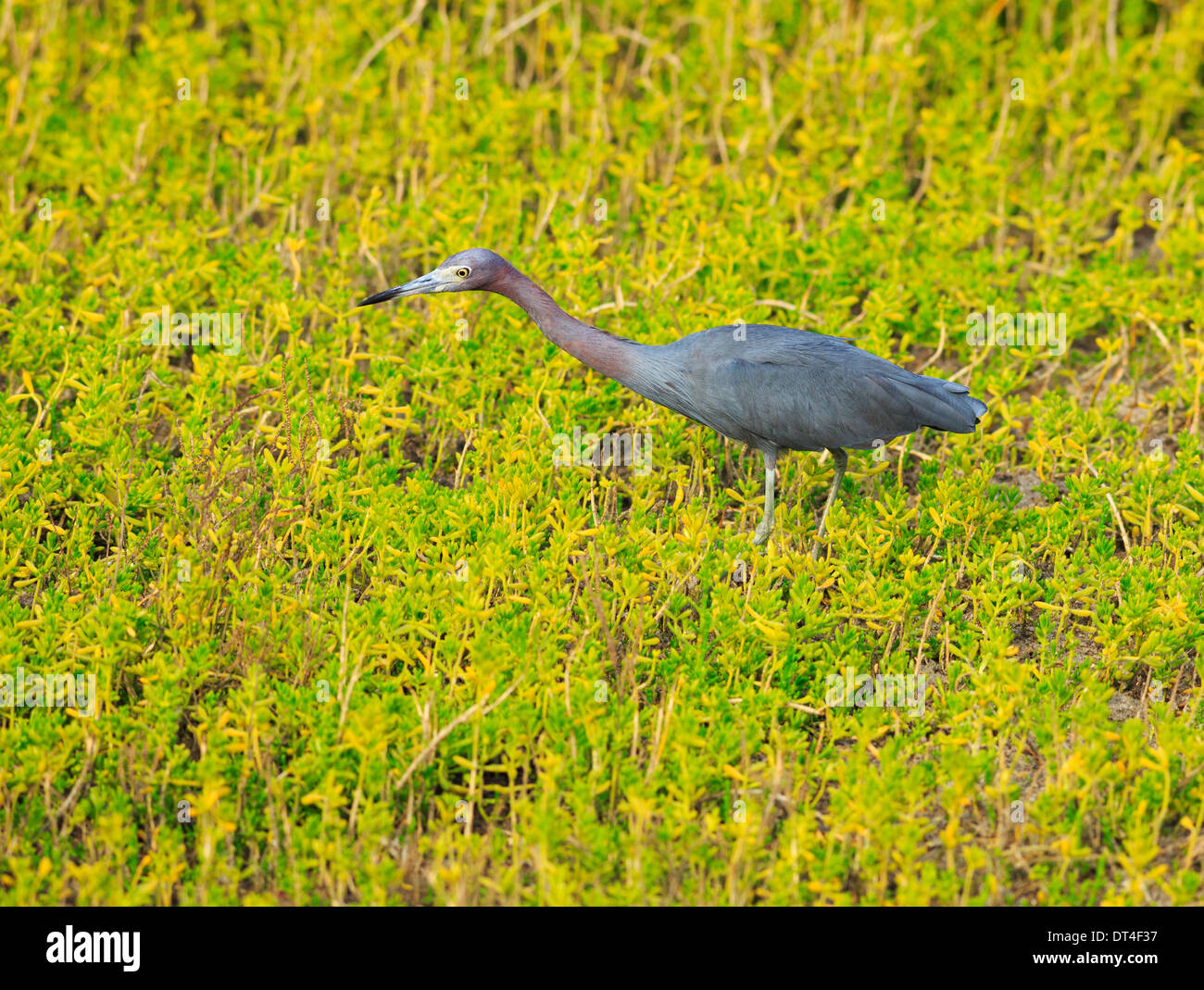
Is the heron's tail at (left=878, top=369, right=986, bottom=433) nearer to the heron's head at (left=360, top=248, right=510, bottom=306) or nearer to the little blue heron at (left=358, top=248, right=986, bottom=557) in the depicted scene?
the little blue heron at (left=358, top=248, right=986, bottom=557)

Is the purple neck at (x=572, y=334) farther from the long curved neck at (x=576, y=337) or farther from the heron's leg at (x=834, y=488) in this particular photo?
the heron's leg at (x=834, y=488)

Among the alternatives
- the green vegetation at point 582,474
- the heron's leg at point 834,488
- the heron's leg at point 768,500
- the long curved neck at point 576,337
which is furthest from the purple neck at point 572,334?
the heron's leg at point 834,488

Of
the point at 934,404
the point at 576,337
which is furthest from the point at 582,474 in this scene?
the point at 934,404

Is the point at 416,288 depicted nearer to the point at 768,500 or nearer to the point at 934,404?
the point at 768,500

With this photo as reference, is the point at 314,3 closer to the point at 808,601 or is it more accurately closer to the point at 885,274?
the point at 885,274

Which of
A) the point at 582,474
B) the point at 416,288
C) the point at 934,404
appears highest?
the point at 416,288

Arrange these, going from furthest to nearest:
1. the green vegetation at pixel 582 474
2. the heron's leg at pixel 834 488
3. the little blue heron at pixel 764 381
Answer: the heron's leg at pixel 834 488 < the little blue heron at pixel 764 381 < the green vegetation at pixel 582 474

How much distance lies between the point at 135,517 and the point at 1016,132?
20.5 feet

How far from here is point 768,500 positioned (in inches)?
247

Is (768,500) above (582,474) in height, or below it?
below

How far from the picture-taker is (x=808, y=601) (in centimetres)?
564

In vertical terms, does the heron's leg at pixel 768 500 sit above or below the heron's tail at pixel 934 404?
below

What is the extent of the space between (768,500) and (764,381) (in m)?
0.52

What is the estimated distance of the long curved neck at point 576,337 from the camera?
637 cm
